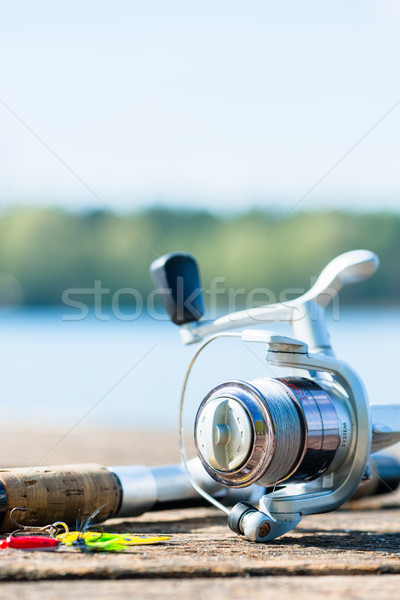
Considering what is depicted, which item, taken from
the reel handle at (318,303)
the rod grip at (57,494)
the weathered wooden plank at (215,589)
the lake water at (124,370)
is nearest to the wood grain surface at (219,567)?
the weathered wooden plank at (215,589)

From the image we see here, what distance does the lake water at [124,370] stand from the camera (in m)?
8.38

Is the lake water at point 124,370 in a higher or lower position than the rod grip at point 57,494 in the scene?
higher

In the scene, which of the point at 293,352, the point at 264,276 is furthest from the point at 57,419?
the point at 264,276

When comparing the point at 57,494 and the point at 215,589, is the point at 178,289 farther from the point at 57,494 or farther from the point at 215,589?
the point at 215,589

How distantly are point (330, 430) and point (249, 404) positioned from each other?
24 centimetres

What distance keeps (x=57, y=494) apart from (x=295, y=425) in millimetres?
636

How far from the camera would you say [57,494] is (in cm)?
213

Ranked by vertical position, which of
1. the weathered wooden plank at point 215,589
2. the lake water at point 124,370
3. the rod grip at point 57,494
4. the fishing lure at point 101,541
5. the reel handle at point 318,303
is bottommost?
the weathered wooden plank at point 215,589

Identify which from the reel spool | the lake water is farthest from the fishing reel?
the lake water

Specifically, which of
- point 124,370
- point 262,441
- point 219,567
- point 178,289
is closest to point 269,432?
point 262,441

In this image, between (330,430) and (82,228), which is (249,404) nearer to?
(330,430)

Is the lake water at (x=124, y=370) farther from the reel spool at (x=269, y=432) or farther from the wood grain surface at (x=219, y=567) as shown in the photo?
the wood grain surface at (x=219, y=567)

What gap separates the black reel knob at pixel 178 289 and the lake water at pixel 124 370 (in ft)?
0.84

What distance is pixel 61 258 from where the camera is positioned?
43.8 metres
